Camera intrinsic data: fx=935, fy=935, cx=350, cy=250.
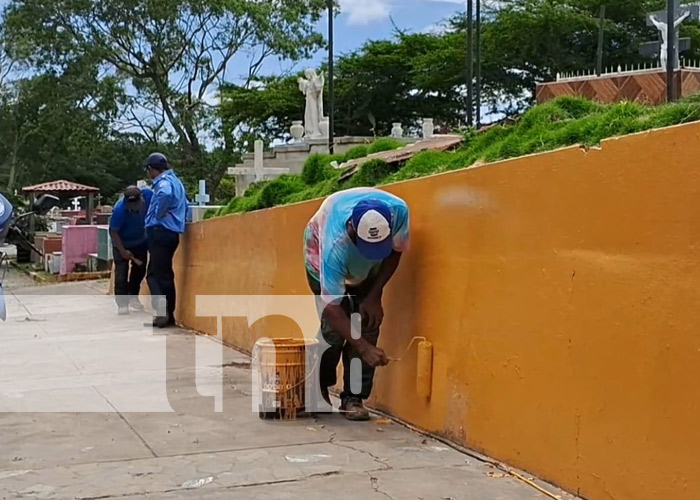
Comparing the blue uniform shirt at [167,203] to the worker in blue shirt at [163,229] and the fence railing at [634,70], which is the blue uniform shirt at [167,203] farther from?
the fence railing at [634,70]

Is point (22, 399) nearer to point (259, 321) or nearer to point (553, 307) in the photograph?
point (259, 321)

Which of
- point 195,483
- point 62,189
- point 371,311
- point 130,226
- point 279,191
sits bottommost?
point 195,483

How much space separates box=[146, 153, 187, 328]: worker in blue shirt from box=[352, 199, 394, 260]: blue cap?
210 inches

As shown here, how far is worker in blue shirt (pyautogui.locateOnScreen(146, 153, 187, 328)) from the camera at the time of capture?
33.3 feet

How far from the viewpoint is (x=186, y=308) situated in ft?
35.3

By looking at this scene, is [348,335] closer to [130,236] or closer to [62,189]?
[130,236]

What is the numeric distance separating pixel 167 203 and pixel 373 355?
5.51 metres

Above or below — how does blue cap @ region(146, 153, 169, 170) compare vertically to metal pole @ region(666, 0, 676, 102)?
below

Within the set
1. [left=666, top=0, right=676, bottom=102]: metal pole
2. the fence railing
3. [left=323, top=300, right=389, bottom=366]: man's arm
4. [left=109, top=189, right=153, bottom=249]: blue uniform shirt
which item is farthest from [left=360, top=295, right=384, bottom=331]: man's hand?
the fence railing

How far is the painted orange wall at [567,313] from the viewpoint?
3.33m

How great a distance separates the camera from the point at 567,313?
396 cm

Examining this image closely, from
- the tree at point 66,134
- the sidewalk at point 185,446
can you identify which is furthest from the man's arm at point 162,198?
the tree at point 66,134

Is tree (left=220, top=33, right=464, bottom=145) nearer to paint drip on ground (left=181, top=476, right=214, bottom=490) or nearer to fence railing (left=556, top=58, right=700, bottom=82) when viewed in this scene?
fence railing (left=556, top=58, right=700, bottom=82)

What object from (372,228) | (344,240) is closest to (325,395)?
(344,240)
